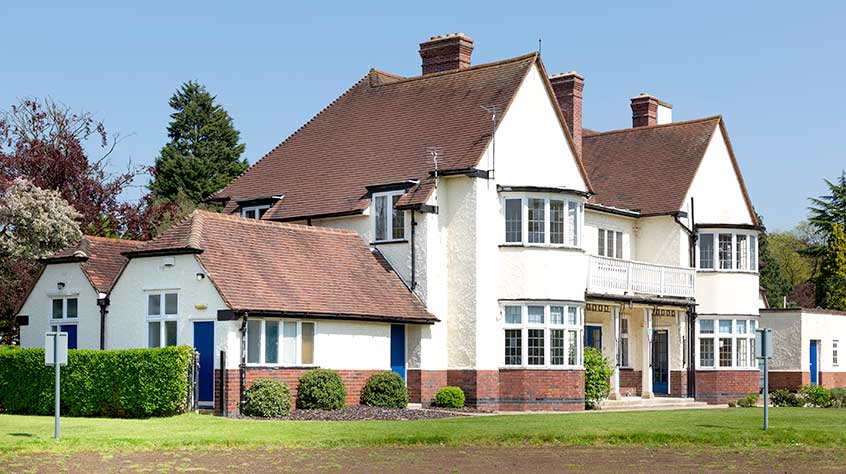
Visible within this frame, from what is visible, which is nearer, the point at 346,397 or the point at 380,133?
the point at 346,397

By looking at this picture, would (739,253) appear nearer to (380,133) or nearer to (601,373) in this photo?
(601,373)

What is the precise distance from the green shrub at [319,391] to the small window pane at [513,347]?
19.7ft

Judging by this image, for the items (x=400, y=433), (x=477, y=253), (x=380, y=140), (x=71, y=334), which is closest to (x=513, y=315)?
(x=477, y=253)

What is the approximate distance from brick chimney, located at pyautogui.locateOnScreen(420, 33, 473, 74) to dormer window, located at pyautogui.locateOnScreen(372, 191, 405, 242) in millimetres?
6424

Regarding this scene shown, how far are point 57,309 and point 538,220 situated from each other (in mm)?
13665

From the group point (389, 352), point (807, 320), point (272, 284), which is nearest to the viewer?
point (272, 284)

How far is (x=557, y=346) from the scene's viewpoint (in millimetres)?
36562

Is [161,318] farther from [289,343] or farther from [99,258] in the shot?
[99,258]

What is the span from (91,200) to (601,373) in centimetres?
2086

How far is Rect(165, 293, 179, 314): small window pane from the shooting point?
105 ft

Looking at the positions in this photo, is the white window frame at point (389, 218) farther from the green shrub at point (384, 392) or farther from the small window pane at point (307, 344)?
the small window pane at point (307, 344)

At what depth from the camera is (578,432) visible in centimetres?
2533

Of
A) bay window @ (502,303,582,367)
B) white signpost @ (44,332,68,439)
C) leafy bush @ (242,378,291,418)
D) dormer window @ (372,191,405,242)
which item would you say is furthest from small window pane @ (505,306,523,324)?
white signpost @ (44,332,68,439)

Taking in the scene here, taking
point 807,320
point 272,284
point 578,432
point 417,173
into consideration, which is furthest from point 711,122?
point 578,432
